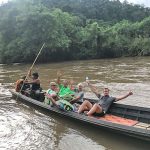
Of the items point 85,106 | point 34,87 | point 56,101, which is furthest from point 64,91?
point 34,87

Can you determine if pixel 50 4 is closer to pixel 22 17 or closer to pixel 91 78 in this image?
pixel 22 17

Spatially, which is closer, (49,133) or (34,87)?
(49,133)

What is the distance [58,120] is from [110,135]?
8.33 ft

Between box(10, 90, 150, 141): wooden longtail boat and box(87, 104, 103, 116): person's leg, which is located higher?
box(87, 104, 103, 116): person's leg

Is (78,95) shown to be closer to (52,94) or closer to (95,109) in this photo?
(52,94)

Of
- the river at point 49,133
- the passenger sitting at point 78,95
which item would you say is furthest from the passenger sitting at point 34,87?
the passenger sitting at point 78,95

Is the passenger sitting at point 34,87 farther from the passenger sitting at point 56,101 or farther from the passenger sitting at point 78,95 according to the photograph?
the passenger sitting at point 78,95

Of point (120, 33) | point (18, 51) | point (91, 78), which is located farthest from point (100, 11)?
point (91, 78)

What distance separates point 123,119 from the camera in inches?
407

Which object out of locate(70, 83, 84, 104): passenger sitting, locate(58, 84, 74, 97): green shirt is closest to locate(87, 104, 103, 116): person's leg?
locate(70, 83, 84, 104): passenger sitting

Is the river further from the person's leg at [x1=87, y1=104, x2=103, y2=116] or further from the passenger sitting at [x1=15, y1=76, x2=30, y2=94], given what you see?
the passenger sitting at [x1=15, y1=76, x2=30, y2=94]

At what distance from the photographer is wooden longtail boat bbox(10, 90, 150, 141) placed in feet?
28.8

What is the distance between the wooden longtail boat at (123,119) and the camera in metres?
8.77

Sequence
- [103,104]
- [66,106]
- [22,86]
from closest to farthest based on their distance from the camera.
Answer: [103,104] < [66,106] < [22,86]
